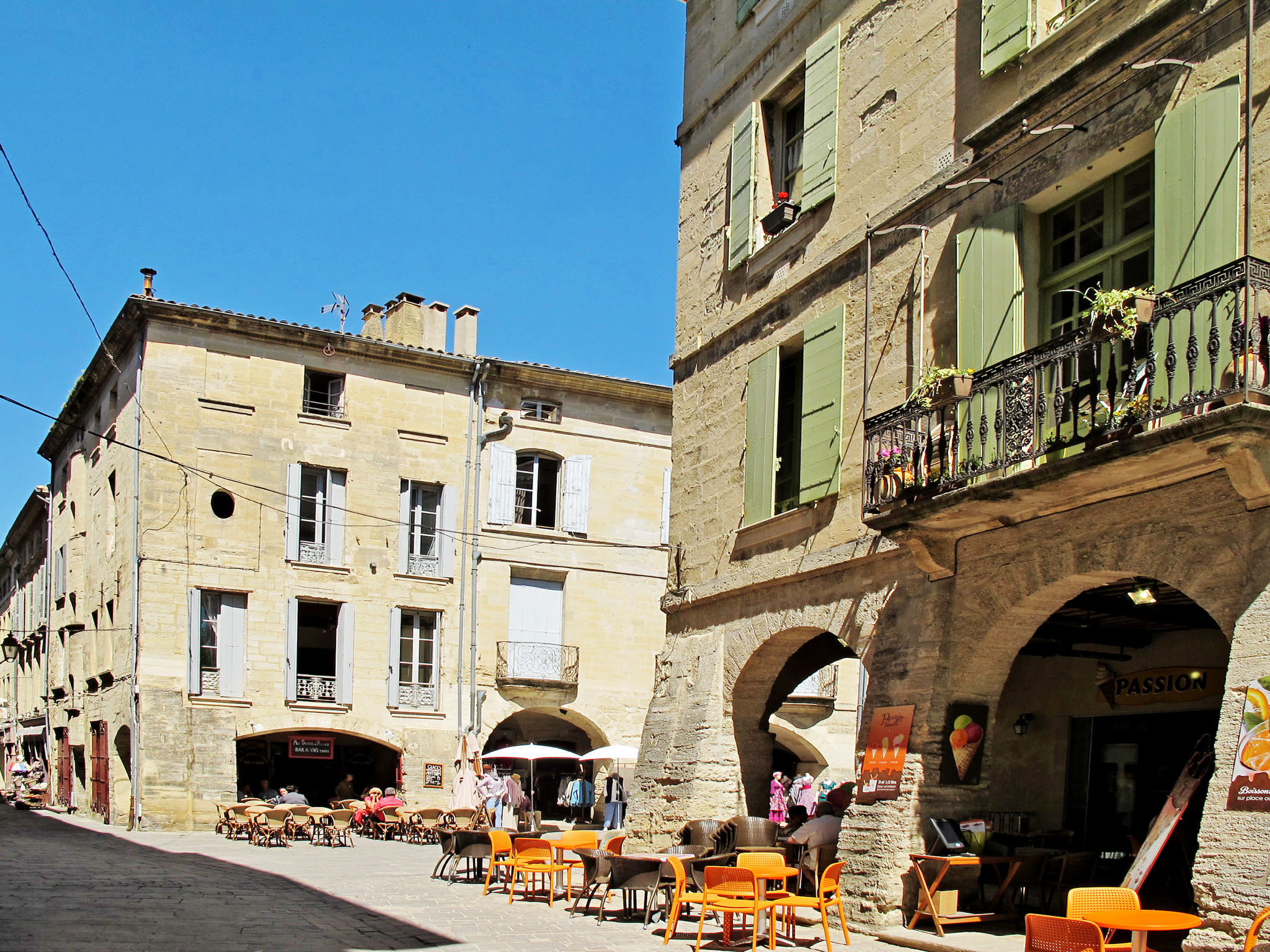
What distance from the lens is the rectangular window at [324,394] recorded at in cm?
2544

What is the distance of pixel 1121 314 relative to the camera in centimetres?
816

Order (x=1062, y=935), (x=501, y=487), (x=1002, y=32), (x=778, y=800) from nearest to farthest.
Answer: (x=1062, y=935)
(x=1002, y=32)
(x=778, y=800)
(x=501, y=487)

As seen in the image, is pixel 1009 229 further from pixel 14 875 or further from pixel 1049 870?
pixel 14 875

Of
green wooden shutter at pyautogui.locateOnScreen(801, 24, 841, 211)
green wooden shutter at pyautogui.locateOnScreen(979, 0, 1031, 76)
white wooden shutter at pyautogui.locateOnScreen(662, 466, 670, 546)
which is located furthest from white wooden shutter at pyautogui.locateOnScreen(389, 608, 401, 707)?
green wooden shutter at pyautogui.locateOnScreen(979, 0, 1031, 76)

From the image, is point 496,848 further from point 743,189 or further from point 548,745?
point 548,745

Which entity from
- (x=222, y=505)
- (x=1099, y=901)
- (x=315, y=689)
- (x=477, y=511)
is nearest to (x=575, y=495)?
(x=477, y=511)

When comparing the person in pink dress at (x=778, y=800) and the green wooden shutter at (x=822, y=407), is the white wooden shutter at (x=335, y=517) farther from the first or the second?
the green wooden shutter at (x=822, y=407)

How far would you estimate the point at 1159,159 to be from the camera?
868cm

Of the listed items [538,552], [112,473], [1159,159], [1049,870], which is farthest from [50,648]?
[1159,159]

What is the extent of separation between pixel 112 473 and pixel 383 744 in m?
7.51

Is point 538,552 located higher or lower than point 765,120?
lower

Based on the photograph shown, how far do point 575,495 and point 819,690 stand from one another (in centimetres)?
626

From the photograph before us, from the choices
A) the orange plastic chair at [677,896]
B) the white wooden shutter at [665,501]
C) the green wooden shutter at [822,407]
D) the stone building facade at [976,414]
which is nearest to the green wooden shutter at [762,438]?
the stone building facade at [976,414]

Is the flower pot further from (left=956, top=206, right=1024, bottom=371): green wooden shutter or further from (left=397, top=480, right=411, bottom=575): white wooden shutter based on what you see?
(left=397, top=480, right=411, bottom=575): white wooden shutter
